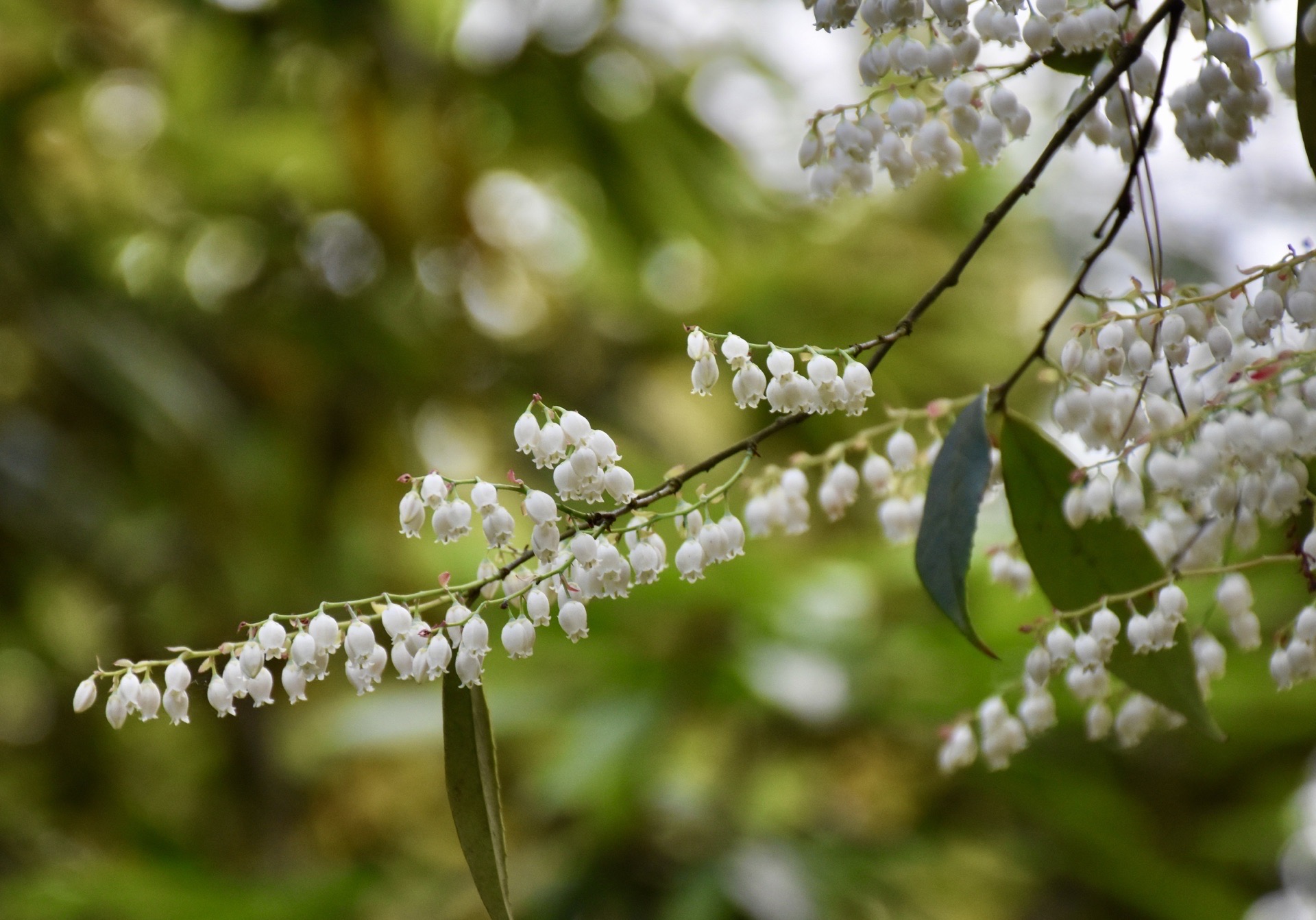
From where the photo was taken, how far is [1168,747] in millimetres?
2516

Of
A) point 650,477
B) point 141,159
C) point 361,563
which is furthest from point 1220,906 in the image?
point 141,159

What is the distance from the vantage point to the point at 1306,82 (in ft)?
1.69

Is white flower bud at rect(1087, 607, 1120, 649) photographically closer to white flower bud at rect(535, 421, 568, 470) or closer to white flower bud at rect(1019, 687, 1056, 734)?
white flower bud at rect(1019, 687, 1056, 734)

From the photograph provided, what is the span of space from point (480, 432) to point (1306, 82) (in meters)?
2.16

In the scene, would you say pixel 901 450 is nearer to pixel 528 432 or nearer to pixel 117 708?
pixel 528 432

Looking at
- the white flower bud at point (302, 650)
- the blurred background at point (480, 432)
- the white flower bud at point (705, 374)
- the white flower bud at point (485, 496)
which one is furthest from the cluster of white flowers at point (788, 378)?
the blurred background at point (480, 432)

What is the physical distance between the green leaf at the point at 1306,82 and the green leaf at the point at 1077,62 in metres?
0.10

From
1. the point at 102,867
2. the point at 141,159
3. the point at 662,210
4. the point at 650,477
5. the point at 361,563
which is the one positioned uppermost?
the point at 141,159

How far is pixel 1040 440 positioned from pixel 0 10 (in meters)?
2.15

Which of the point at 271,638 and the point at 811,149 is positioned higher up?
the point at 811,149

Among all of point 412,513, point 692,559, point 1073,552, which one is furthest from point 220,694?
point 1073,552

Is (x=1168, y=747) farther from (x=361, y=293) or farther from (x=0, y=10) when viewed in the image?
(x=0, y=10)

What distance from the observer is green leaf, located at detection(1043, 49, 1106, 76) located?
612mm

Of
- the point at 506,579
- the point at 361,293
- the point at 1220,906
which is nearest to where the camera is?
the point at 506,579
